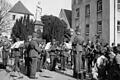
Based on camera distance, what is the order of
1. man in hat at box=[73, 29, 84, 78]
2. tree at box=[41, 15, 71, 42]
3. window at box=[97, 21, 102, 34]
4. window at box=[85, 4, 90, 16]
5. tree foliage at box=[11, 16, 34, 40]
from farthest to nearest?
tree at box=[41, 15, 71, 42] < tree foliage at box=[11, 16, 34, 40] < window at box=[85, 4, 90, 16] < window at box=[97, 21, 102, 34] < man in hat at box=[73, 29, 84, 78]

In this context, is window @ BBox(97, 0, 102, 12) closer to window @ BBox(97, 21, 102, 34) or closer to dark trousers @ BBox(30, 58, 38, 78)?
window @ BBox(97, 21, 102, 34)

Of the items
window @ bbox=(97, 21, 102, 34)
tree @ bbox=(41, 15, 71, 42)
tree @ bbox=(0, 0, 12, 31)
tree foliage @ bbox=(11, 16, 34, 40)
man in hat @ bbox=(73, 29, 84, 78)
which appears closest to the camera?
man in hat @ bbox=(73, 29, 84, 78)

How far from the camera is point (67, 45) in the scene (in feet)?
40.3

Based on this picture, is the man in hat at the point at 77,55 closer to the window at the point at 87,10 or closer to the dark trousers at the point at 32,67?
the dark trousers at the point at 32,67

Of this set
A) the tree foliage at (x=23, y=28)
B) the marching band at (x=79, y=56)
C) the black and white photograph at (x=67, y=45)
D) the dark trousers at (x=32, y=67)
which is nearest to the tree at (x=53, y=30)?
the black and white photograph at (x=67, y=45)

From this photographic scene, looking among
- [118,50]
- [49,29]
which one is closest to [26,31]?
[49,29]

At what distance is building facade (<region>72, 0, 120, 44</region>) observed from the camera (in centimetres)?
2577

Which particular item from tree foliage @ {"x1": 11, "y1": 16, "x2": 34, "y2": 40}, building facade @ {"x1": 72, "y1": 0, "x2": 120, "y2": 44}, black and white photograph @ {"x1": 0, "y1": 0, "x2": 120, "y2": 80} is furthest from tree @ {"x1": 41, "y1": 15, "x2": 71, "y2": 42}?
building facade @ {"x1": 72, "y1": 0, "x2": 120, "y2": 44}

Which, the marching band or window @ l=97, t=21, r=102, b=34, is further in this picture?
window @ l=97, t=21, r=102, b=34

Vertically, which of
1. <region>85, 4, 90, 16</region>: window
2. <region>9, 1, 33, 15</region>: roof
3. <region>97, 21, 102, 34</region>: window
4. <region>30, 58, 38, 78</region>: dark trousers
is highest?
<region>9, 1, 33, 15</region>: roof

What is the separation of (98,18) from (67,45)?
1705 cm

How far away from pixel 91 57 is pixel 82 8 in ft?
73.4

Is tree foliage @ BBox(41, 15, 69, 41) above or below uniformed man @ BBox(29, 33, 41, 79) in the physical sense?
above

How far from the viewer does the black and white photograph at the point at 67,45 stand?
926 centimetres
